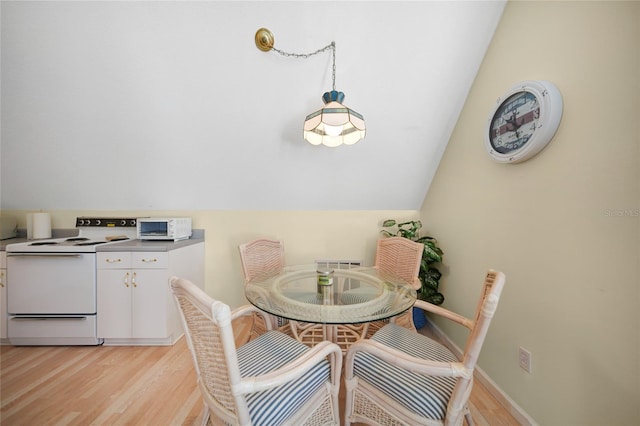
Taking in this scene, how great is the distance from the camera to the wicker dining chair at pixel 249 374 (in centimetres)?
79

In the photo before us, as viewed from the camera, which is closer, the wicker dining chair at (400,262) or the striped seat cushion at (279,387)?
the striped seat cushion at (279,387)

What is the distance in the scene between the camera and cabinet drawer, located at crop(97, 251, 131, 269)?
2160mm

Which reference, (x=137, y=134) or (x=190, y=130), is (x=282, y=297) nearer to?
(x=190, y=130)

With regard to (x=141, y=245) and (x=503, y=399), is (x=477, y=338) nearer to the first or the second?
(x=503, y=399)

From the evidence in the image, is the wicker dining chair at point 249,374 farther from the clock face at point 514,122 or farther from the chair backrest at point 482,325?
the clock face at point 514,122

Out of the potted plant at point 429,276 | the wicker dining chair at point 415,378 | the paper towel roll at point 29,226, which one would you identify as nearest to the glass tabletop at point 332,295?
the wicker dining chair at point 415,378

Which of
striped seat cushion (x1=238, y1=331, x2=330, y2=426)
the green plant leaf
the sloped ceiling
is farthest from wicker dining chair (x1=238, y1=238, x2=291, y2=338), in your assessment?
the green plant leaf

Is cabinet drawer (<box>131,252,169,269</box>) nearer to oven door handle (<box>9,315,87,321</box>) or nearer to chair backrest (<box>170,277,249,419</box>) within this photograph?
oven door handle (<box>9,315,87,321</box>)

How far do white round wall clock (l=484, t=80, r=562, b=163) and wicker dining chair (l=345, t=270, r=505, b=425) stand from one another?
2.64ft

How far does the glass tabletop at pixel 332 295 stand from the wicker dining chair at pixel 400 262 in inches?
8.6

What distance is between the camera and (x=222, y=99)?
6.59ft

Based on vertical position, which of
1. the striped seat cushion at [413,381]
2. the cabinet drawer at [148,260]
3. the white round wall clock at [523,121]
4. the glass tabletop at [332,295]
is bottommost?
the striped seat cushion at [413,381]

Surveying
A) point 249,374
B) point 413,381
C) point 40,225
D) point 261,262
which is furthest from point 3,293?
point 413,381

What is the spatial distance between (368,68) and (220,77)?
1.20 metres
